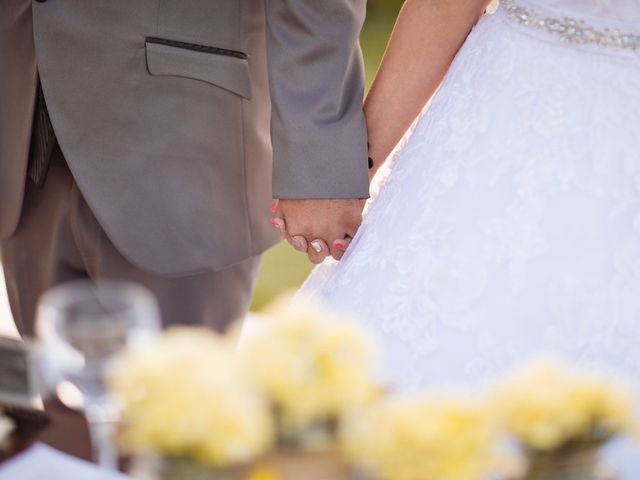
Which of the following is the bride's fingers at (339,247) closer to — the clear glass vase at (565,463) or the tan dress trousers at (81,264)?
the tan dress trousers at (81,264)

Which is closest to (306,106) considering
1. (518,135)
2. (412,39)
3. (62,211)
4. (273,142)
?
(273,142)

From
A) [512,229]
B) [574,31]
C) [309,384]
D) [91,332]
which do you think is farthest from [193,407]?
[574,31]

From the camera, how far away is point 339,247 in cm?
188

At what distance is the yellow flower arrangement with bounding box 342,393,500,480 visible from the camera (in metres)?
0.87

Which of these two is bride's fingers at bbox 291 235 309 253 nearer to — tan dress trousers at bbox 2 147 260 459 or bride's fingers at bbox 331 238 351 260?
bride's fingers at bbox 331 238 351 260

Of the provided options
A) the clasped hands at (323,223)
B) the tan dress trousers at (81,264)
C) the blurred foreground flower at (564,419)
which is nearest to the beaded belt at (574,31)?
the clasped hands at (323,223)

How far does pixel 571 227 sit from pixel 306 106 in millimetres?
492

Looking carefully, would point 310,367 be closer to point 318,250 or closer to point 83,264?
point 318,250

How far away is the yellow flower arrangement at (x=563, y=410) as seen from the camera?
2.94ft

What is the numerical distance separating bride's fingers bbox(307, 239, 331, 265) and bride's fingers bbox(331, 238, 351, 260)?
0.04 feet

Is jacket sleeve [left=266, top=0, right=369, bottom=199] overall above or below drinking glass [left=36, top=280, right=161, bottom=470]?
below

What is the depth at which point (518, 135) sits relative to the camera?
1.68 m

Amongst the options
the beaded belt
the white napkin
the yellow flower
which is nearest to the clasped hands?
the beaded belt

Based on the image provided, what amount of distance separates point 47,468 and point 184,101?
856 millimetres
